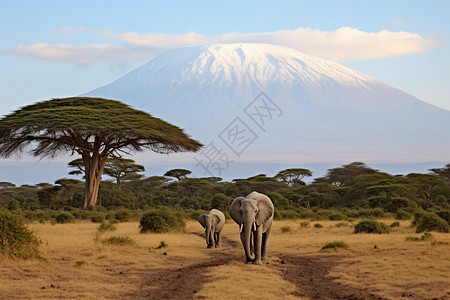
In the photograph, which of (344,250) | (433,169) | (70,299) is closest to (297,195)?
(433,169)

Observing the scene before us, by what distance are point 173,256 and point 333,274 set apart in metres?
5.18

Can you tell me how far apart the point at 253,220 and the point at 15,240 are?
602 centimetres

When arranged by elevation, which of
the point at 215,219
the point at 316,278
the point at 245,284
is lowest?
the point at 316,278

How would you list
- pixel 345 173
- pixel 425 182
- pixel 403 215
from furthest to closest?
pixel 345 173 → pixel 425 182 → pixel 403 215

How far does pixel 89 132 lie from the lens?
31.7m

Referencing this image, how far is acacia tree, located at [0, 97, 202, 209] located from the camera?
30422 mm

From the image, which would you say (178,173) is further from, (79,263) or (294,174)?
(79,263)

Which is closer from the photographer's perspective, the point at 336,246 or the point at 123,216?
the point at 336,246

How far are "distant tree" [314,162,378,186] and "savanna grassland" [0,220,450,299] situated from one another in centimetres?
4938

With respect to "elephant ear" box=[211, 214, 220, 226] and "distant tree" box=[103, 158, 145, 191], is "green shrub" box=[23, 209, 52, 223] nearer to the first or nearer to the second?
"elephant ear" box=[211, 214, 220, 226]

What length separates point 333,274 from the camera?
12891 millimetres

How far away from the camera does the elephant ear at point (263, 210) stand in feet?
44.4

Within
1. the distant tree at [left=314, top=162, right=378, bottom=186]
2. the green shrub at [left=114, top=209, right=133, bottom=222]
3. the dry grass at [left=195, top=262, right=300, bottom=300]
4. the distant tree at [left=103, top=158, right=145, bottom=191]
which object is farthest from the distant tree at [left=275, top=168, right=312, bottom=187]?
the dry grass at [left=195, top=262, right=300, bottom=300]

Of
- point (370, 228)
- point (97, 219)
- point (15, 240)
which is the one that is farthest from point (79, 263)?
point (97, 219)
